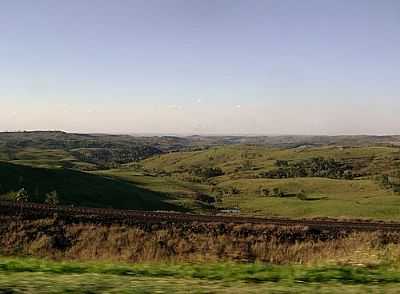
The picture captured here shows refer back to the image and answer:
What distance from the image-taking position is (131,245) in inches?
1121

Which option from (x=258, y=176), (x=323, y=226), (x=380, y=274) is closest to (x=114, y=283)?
(x=380, y=274)

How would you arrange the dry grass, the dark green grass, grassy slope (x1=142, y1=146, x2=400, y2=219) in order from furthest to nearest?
1. grassy slope (x1=142, y1=146, x2=400, y2=219)
2. the dry grass
3. the dark green grass

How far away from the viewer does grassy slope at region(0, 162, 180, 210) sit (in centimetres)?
7085

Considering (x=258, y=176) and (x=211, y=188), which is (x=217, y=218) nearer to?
(x=211, y=188)

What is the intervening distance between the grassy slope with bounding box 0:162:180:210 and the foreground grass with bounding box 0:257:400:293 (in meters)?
55.0

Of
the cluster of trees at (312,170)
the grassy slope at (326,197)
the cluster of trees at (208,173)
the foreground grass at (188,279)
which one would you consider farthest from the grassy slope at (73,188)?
the cluster of trees at (208,173)

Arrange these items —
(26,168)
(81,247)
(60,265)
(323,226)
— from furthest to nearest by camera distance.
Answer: (26,168), (323,226), (81,247), (60,265)

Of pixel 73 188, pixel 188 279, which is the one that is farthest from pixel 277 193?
pixel 188 279

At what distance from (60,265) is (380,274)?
22.9 ft

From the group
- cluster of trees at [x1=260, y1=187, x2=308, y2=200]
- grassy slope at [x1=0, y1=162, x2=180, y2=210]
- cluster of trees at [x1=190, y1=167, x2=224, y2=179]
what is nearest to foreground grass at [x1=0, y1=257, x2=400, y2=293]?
grassy slope at [x1=0, y1=162, x2=180, y2=210]

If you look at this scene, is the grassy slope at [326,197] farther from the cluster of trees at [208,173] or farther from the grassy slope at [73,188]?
the grassy slope at [73,188]

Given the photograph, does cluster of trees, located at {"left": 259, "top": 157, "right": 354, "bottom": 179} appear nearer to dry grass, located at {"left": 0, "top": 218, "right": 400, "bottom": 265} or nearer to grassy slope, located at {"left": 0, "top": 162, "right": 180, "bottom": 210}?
grassy slope, located at {"left": 0, "top": 162, "right": 180, "bottom": 210}

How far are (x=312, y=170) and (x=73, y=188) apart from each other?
115m

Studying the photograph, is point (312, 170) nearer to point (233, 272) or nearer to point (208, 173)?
point (208, 173)
